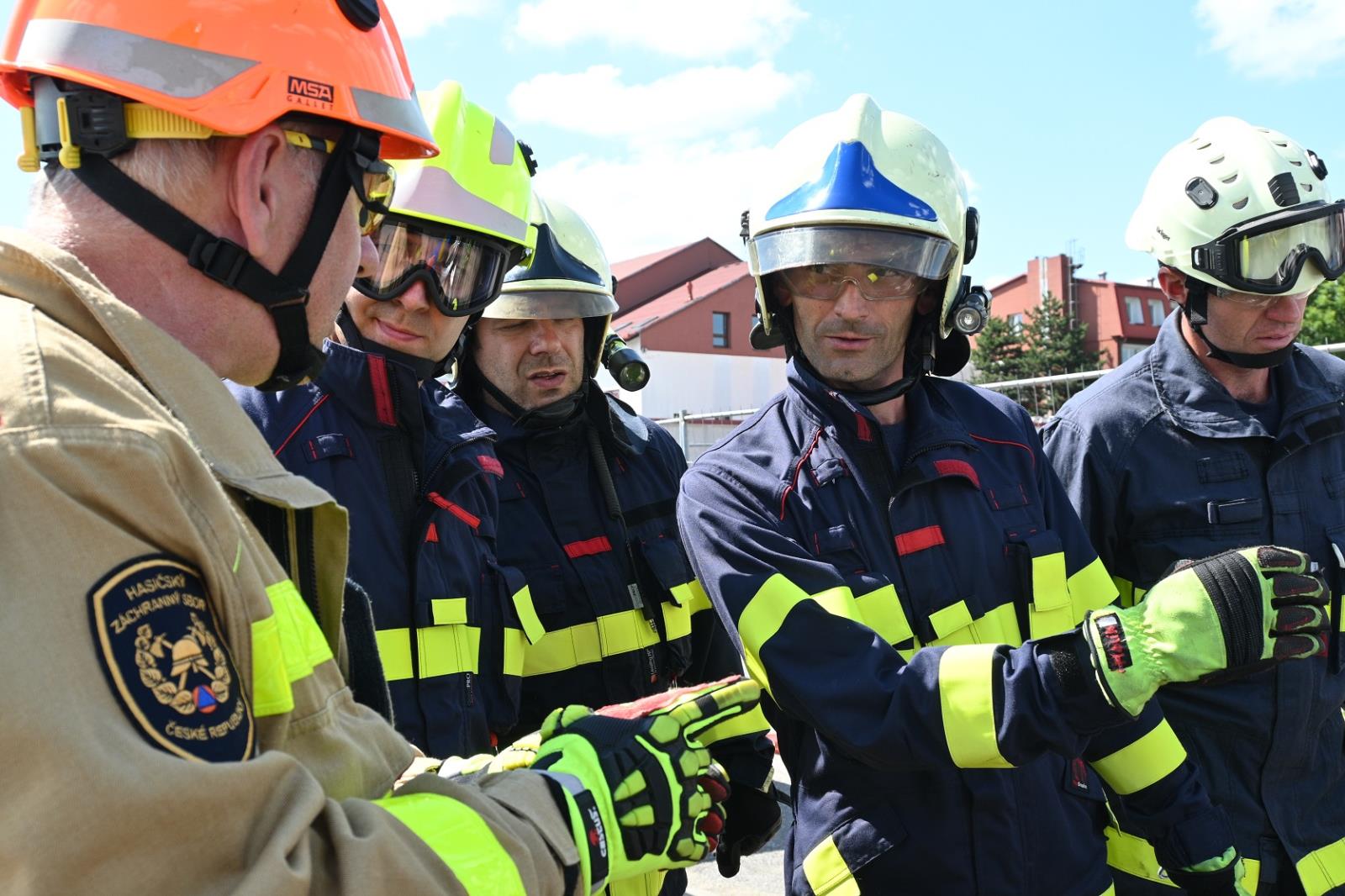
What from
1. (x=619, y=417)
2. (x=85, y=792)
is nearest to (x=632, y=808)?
(x=85, y=792)

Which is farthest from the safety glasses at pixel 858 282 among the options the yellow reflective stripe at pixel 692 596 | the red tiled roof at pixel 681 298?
the red tiled roof at pixel 681 298

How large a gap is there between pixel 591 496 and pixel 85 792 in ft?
8.93

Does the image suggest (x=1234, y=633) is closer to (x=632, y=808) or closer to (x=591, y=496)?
(x=632, y=808)

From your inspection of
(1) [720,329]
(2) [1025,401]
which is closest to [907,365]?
(2) [1025,401]

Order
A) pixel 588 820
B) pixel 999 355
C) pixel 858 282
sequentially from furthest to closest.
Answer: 1. pixel 999 355
2. pixel 858 282
3. pixel 588 820

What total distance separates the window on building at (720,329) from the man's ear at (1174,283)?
37908mm

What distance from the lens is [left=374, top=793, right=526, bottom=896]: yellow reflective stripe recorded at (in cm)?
124

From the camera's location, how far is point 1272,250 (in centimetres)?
341

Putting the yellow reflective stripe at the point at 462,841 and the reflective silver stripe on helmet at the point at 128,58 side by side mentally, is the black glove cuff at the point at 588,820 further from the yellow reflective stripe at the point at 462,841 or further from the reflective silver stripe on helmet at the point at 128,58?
the reflective silver stripe on helmet at the point at 128,58

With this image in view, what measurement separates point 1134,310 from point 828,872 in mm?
53965

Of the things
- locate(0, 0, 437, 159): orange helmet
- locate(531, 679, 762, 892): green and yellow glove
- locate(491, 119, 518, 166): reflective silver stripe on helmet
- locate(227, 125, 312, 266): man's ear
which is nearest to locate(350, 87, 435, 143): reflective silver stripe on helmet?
locate(0, 0, 437, 159): orange helmet

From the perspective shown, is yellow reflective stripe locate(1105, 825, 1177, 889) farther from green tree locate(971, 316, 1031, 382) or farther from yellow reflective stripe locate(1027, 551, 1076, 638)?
green tree locate(971, 316, 1031, 382)

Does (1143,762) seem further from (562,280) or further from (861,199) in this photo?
(562,280)

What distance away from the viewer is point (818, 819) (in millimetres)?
2434
